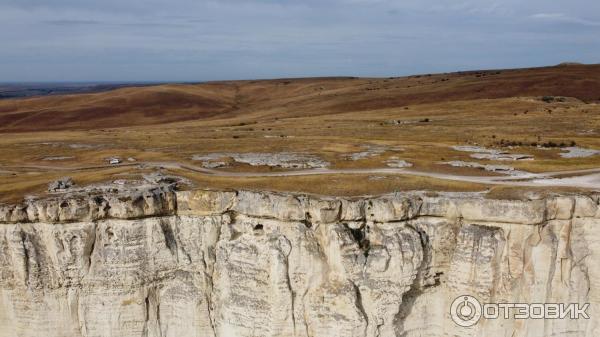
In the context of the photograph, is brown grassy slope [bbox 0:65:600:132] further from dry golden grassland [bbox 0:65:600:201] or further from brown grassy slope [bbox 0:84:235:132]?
dry golden grassland [bbox 0:65:600:201]

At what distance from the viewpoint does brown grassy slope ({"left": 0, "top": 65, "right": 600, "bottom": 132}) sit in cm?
10544

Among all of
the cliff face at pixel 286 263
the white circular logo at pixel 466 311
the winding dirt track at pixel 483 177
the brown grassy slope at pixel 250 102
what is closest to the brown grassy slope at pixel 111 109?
the brown grassy slope at pixel 250 102

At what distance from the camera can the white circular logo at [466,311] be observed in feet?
89.2

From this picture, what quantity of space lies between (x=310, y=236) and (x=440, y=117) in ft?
184

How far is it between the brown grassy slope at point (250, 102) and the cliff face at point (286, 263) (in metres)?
75.8

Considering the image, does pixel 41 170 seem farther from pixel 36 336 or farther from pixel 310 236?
pixel 310 236

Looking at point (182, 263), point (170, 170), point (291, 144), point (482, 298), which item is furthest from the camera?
point (291, 144)

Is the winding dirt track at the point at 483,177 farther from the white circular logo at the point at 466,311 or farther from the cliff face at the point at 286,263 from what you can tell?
the white circular logo at the point at 466,311

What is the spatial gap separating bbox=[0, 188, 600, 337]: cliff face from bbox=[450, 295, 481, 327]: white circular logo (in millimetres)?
417

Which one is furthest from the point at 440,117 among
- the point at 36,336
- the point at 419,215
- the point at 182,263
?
the point at 36,336

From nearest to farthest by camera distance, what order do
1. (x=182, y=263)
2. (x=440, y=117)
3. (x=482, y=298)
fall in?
(x=482, y=298) → (x=182, y=263) → (x=440, y=117)

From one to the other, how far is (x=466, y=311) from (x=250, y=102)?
420 ft

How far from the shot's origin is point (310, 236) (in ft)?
90.4

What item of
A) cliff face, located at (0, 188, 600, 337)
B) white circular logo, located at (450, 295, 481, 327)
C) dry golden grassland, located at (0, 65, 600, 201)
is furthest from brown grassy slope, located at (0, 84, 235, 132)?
white circular logo, located at (450, 295, 481, 327)
